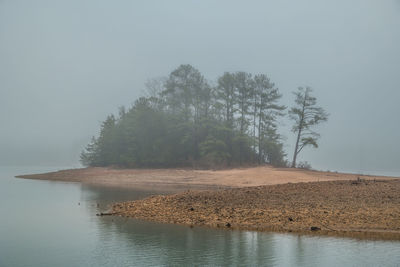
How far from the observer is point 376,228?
1207 cm

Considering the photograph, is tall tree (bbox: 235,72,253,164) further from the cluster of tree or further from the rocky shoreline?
the rocky shoreline

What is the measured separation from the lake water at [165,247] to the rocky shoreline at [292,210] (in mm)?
898

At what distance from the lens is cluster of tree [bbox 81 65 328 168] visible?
4709cm

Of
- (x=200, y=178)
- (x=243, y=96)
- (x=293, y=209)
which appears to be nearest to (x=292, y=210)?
(x=293, y=209)

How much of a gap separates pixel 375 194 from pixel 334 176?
16309mm

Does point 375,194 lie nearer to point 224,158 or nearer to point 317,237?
point 317,237

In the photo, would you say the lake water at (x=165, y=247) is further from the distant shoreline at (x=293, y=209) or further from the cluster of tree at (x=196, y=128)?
the cluster of tree at (x=196, y=128)

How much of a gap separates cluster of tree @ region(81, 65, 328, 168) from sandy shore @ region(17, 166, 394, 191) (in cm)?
577

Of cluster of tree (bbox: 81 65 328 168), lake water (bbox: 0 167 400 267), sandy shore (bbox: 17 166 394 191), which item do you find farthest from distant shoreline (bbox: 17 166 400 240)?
cluster of tree (bbox: 81 65 328 168)

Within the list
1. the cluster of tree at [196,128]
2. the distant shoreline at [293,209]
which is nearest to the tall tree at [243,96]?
the cluster of tree at [196,128]

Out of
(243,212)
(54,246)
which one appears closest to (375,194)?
(243,212)

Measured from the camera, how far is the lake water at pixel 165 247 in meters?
9.20

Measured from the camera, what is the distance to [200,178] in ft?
115

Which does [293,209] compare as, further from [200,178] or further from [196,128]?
→ [196,128]
